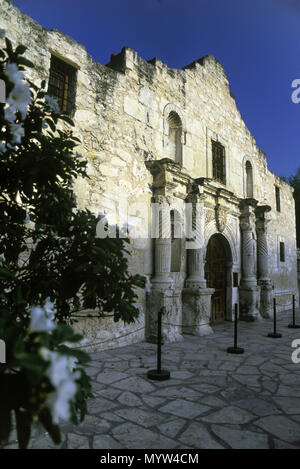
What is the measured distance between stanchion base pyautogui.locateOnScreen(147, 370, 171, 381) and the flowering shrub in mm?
2218

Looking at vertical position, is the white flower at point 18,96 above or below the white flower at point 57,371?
above

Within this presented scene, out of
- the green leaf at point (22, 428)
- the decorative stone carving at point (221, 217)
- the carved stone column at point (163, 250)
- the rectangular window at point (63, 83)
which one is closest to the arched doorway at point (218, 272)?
the decorative stone carving at point (221, 217)

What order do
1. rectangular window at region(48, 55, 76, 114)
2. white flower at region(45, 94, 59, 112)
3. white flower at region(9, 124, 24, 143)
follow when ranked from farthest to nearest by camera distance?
rectangular window at region(48, 55, 76, 114) < white flower at region(45, 94, 59, 112) < white flower at region(9, 124, 24, 143)

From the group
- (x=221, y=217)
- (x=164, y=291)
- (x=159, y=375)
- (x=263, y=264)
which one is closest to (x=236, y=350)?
(x=164, y=291)

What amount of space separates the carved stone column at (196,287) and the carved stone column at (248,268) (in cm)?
264

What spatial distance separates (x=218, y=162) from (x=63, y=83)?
5.08 m

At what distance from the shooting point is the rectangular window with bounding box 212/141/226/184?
28.0 feet

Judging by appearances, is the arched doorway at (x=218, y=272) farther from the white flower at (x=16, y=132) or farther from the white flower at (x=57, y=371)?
the white flower at (x=57, y=371)

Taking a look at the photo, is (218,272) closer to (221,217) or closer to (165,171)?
(221,217)

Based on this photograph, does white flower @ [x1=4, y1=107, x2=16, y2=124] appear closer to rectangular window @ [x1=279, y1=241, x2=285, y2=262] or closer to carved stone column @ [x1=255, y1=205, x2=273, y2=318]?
carved stone column @ [x1=255, y1=205, x2=273, y2=318]

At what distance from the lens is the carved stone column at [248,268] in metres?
8.92

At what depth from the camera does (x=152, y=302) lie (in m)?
5.89

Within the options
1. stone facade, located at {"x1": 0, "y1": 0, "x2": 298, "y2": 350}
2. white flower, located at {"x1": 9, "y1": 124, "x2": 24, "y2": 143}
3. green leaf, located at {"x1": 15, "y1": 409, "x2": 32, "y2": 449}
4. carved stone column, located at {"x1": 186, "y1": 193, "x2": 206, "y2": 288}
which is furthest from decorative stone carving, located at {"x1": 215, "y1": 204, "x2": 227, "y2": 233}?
green leaf, located at {"x1": 15, "y1": 409, "x2": 32, "y2": 449}
